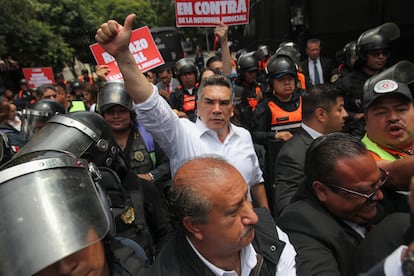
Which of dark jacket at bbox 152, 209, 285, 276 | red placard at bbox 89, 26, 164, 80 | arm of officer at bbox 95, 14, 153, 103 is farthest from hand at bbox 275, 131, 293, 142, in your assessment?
dark jacket at bbox 152, 209, 285, 276

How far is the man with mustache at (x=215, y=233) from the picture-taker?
4.26 ft

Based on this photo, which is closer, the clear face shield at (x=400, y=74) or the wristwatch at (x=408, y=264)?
the wristwatch at (x=408, y=264)

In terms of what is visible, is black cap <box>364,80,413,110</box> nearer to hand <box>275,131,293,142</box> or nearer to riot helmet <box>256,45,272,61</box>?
hand <box>275,131,293,142</box>

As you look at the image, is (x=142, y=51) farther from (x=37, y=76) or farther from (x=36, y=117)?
(x=37, y=76)

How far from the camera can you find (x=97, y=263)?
120 cm

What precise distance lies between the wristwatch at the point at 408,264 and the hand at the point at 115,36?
1.68 metres

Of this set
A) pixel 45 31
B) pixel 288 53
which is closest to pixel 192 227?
pixel 288 53

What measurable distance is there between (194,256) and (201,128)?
4.40 feet

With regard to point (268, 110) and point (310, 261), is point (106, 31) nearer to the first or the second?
point (310, 261)

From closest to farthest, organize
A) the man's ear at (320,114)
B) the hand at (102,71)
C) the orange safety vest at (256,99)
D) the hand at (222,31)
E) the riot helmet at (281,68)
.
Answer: the man's ear at (320,114) < the hand at (102,71) < the riot helmet at (281,68) < the hand at (222,31) < the orange safety vest at (256,99)

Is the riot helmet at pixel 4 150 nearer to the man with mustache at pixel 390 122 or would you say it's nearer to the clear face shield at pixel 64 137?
the clear face shield at pixel 64 137

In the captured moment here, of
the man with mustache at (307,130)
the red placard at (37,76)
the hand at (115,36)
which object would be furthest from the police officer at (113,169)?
the red placard at (37,76)

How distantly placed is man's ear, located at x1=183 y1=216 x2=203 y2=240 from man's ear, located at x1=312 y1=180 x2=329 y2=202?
679mm

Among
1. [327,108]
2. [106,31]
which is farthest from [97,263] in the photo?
[327,108]
